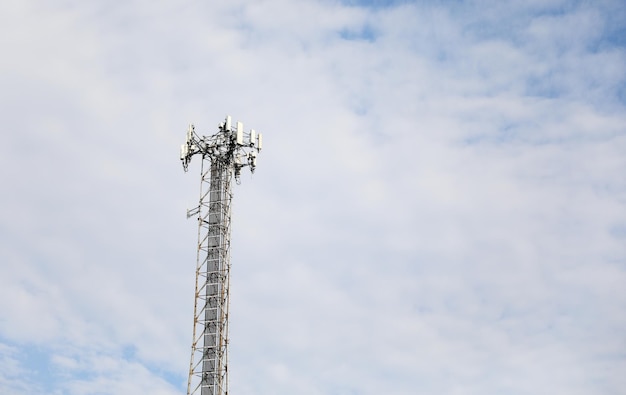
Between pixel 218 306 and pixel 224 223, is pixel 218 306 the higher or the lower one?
the lower one

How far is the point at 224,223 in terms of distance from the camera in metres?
97.6

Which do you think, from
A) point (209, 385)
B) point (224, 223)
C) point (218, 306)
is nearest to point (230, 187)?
point (224, 223)

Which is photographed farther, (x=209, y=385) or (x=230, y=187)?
(x=230, y=187)

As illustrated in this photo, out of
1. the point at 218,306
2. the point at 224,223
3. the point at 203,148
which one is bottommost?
the point at 218,306

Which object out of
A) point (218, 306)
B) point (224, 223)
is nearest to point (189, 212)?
point (224, 223)

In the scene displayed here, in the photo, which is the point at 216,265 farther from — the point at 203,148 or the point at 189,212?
the point at 203,148

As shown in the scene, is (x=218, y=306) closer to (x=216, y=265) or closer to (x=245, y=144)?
(x=216, y=265)

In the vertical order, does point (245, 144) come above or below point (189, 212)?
above

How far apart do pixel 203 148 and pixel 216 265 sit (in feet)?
46.4

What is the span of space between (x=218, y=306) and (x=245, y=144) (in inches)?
762

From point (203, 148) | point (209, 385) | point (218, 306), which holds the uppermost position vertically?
point (203, 148)

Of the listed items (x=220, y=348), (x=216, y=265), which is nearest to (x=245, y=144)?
(x=216, y=265)

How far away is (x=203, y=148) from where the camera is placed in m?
101

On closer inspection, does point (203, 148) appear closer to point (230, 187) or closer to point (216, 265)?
point (230, 187)
